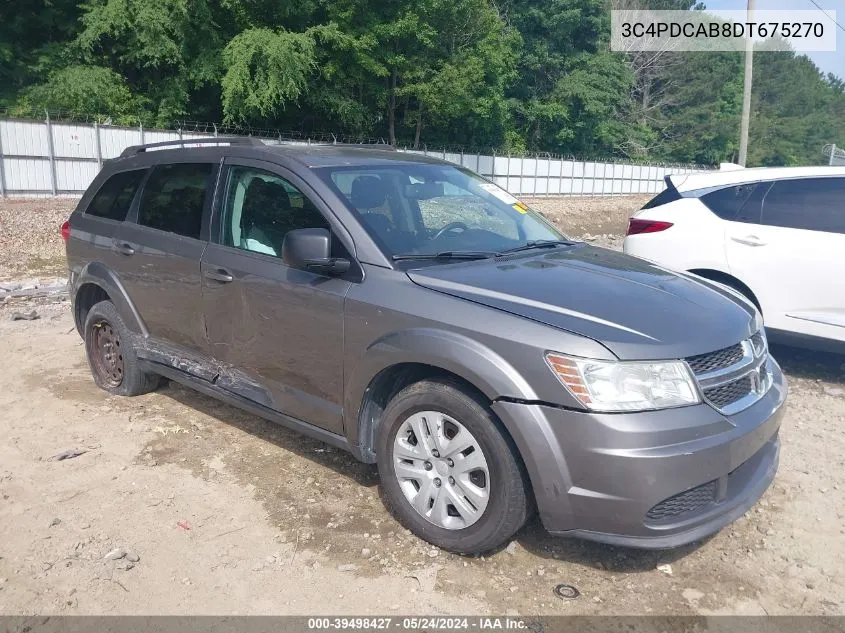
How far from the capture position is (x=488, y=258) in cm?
372

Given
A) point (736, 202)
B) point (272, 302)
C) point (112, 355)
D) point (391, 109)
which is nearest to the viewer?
point (272, 302)

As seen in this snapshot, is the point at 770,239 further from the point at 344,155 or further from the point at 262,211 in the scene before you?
the point at 262,211

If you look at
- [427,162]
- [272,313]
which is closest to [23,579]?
[272,313]

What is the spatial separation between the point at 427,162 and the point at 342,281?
1326 millimetres

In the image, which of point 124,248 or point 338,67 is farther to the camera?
point 338,67

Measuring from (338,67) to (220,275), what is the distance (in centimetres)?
2870

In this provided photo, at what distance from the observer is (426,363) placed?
3189 millimetres

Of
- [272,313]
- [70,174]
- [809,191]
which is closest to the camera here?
[272,313]

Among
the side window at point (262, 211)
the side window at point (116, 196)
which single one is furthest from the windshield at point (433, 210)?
the side window at point (116, 196)

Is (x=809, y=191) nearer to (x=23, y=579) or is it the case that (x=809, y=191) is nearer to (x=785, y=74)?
(x=23, y=579)

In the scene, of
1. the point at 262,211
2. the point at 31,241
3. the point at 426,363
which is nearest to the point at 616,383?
the point at 426,363

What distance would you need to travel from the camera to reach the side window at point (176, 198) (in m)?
4.44

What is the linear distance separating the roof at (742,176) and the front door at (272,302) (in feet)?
13.2

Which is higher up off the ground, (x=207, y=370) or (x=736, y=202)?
(x=736, y=202)
